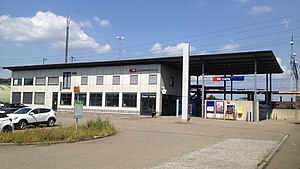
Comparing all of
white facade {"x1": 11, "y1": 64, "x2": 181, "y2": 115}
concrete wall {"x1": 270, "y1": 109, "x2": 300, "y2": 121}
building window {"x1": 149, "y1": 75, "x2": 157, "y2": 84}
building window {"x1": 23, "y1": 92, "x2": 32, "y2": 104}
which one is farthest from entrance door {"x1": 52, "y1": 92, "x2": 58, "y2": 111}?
concrete wall {"x1": 270, "y1": 109, "x2": 300, "y2": 121}

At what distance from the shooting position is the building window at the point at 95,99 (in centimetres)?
4559

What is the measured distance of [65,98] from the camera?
48.9m

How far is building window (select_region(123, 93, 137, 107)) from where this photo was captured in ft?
140

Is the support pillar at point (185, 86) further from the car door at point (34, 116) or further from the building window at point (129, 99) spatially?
the car door at point (34, 116)

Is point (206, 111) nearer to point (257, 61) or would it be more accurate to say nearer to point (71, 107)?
point (257, 61)

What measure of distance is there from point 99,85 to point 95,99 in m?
2.26

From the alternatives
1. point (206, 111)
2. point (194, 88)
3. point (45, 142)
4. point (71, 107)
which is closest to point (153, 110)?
point (206, 111)

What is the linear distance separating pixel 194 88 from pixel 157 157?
1887 inches

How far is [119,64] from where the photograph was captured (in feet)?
146

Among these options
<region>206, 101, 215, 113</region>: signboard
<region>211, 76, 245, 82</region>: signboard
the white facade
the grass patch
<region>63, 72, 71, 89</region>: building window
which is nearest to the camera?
the grass patch

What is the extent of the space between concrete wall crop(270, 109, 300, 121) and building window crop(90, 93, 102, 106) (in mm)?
26960

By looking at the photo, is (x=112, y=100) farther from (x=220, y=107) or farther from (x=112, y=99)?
(x=220, y=107)

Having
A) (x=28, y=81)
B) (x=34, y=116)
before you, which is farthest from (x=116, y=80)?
(x=34, y=116)

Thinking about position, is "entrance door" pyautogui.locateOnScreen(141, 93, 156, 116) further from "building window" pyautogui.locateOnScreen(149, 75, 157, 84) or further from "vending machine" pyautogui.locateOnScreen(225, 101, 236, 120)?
"vending machine" pyautogui.locateOnScreen(225, 101, 236, 120)
